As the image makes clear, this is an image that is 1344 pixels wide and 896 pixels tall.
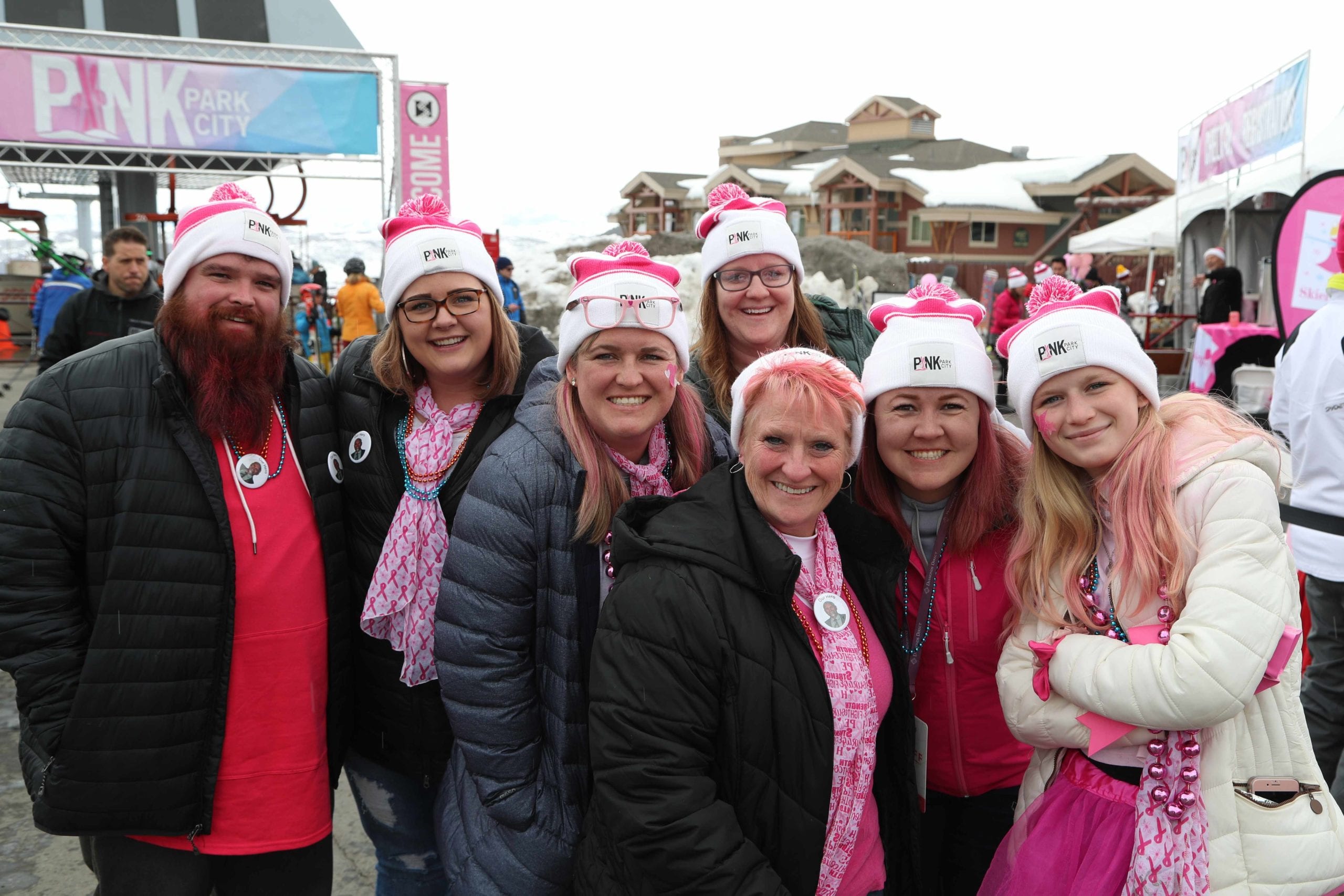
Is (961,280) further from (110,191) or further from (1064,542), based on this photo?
(1064,542)

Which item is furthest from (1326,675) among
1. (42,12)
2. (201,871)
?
(42,12)

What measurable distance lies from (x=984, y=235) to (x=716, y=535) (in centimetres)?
3240

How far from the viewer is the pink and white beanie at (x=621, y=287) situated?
2.06 m

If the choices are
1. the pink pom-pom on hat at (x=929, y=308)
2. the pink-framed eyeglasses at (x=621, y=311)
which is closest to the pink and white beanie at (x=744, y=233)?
the pink pom-pom on hat at (x=929, y=308)

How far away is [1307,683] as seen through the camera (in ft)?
11.7

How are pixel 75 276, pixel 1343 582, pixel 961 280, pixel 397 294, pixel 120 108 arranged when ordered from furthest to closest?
pixel 961 280, pixel 75 276, pixel 120 108, pixel 1343 582, pixel 397 294

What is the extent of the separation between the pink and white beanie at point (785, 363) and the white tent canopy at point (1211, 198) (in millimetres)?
5434

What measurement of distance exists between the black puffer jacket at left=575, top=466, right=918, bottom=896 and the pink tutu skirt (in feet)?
1.53

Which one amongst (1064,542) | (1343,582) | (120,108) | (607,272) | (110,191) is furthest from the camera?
(110,191)

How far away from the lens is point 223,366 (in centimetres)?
212

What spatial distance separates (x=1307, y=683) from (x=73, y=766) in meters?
4.17

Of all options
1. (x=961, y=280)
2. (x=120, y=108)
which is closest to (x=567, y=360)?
(x=120, y=108)

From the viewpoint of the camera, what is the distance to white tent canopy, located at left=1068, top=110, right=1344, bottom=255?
1141 centimetres

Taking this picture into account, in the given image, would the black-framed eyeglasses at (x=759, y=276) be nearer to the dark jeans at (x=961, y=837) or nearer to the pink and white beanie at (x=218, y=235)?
the pink and white beanie at (x=218, y=235)
